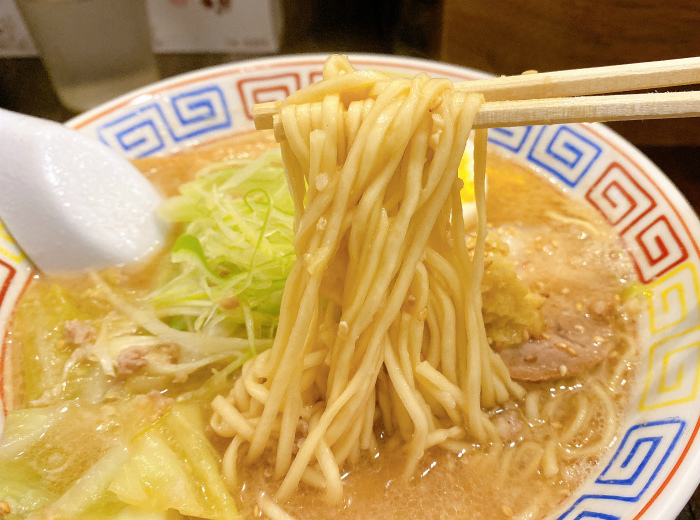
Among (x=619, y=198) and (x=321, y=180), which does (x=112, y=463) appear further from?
(x=619, y=198)

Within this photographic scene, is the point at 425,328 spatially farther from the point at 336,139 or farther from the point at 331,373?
the point at 336,139

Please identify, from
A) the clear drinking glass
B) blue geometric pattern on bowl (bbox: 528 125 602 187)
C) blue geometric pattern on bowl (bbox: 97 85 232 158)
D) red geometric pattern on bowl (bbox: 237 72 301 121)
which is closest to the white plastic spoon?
blue geometric pattern on bowl (bbox: 97 85 232 158)

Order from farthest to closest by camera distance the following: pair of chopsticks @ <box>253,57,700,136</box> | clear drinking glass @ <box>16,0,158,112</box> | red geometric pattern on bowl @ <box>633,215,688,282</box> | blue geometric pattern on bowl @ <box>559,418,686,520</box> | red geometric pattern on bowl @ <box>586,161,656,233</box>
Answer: clear drinking glass @ <box>16,0,158,112</box>, red geometric pattern on bowl @ <box>586,161,656,233</box>, red geometric pattern on bowl @ <box>633,215,688,282</box>, blue geometric pattern on bowl @ <box>559,418,686,520</box>, pair of chopsticks @ <box>253,57,700,136</box>

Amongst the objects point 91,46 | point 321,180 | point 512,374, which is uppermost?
point 321,180

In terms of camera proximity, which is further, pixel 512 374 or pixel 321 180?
pixel 512 374

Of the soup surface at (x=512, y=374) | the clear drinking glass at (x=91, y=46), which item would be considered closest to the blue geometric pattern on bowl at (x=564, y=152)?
the soup surface at (x=512, y=374)

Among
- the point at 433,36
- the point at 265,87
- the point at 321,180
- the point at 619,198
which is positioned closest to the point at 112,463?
the point at 321,180

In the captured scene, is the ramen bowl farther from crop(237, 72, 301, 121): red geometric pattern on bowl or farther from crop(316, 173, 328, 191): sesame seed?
crop(316, 173, 328, 191): sesame seed
